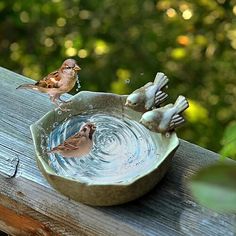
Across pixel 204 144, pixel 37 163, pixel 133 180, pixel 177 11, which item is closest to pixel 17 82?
pixel 37 163

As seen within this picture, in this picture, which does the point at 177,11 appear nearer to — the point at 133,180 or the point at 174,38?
the point at 174,38

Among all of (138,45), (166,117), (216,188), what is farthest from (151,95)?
(138,45)

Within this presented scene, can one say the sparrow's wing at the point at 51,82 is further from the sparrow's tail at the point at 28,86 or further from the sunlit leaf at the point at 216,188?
the sunlit leaf at the point at 216,188

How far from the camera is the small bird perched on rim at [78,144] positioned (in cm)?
115

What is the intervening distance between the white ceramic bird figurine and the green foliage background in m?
1.65

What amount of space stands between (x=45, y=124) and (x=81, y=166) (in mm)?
109

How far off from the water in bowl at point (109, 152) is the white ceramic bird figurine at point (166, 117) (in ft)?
0.20

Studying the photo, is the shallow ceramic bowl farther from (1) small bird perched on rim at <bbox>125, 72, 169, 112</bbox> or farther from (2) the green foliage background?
(2) the green foliage background

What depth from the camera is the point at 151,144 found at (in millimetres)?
1226

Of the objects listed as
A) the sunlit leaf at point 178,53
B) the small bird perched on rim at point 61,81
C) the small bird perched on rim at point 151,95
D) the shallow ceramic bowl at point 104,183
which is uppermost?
the small bird perched on rim at point 61,81

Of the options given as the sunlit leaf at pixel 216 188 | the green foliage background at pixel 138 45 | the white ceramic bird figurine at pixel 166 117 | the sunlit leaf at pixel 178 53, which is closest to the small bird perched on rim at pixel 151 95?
the white ceramic bird figurine at pixel 166 117

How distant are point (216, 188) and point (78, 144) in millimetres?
684

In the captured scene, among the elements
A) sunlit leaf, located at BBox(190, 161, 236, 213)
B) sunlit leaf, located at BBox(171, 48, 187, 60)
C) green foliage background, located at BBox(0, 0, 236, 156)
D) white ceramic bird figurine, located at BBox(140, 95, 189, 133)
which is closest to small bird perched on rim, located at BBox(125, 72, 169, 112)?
white ceramic bird figurine, located at BBox(140, 95, 189, 133)

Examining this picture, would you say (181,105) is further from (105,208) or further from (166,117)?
(105,208)
